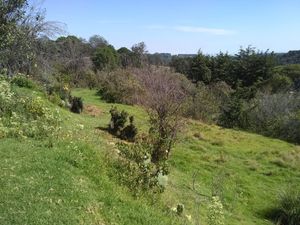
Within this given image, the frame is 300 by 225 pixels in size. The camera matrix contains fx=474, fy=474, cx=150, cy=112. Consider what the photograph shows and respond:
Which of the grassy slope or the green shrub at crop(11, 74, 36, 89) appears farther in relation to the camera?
the green shrub at crop(11, 74, 36, 89)

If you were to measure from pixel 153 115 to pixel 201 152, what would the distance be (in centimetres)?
491

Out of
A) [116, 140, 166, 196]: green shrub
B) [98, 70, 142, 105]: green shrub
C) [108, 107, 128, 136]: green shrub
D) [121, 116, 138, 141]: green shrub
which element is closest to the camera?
[116, 140, 166, 196]: green shrub

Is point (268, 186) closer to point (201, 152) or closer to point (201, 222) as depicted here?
point (201, 152)

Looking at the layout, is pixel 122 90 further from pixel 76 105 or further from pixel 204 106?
pixel 76 105

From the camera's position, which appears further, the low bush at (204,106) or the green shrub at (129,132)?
the low bush at (204,106)

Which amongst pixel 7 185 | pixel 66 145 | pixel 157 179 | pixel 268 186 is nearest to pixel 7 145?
pixel 66 145

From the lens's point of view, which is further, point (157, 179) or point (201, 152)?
point (201, 152)

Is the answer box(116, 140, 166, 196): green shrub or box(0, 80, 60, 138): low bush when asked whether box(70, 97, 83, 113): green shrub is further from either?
box(116, 140, 166, 196): green shrub

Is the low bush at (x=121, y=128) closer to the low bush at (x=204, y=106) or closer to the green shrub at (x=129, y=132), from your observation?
the green shrub at (x=129, y=132)

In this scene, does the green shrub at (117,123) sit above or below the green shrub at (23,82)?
below

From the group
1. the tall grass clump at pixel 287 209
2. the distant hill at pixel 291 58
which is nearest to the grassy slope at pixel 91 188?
the tall grass clump at pixel 287 209

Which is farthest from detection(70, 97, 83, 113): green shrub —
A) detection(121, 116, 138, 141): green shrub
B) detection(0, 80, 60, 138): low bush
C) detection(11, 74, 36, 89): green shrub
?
detection(0, 80, 60, 138): low bush

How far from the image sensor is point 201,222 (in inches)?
446

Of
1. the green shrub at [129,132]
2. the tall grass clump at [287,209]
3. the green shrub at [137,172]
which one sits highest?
the green shrub at [137,172]
